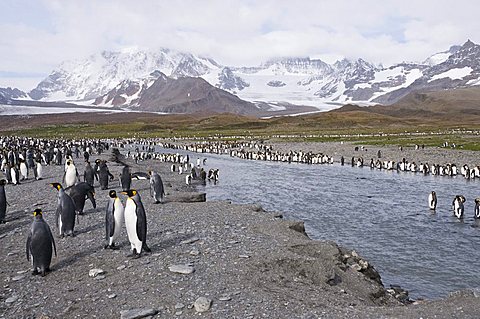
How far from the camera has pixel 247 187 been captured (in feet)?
81.7

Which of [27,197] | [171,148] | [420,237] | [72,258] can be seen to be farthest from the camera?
[171,148]

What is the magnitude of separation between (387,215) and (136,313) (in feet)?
42.7

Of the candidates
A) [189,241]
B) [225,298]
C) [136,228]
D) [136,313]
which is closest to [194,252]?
[189,241]

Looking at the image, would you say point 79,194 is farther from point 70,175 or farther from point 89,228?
point 70,175

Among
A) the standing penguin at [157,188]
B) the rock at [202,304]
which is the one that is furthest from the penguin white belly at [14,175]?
the rock at [202,304]

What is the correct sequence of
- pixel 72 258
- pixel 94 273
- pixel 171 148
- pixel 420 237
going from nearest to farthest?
1. pixel 94 273
2. pixel 72 258
3. pixel 420 237
4. pixel 171 148

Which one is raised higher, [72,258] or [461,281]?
[72,258]

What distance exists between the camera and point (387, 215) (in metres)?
17.4

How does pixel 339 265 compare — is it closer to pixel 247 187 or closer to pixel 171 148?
pixel 247 187

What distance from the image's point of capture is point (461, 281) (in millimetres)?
10406

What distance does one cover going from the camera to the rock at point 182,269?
7754 millimetres

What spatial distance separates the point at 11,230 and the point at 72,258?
3.35 meters

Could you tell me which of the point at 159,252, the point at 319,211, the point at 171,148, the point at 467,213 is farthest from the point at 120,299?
the point at 171,148

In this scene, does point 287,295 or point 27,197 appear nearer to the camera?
point 287,295
